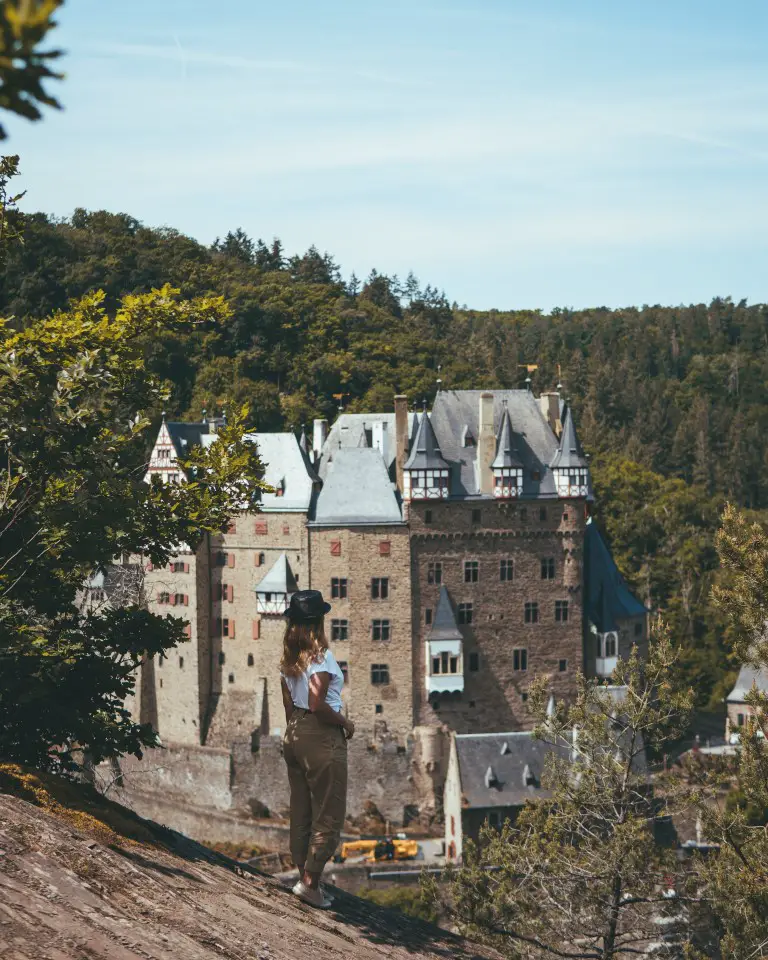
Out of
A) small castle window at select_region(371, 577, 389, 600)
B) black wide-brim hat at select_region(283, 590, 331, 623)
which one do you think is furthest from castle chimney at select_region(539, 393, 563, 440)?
black wide-brim hat at select_region(283, 590, 331, 623)

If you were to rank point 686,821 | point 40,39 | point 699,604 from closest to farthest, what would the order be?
point 40,39 < point 686,821 < point 699,604

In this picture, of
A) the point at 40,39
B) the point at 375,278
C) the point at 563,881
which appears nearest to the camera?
the point at 40,39

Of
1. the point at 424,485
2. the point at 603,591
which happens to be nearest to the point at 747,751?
the point at 424,485

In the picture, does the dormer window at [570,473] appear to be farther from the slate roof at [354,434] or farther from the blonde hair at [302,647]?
the blonde hair at [302,647]

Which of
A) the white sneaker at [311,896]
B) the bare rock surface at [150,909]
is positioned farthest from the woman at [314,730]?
the bare rock surface at [150,909]

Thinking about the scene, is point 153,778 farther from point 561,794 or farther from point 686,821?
point 561,794

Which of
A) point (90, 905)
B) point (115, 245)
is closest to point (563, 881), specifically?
point (90, 905)

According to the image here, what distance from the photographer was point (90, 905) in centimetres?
1008

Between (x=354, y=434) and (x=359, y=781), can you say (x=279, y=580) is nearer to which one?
(x=354, y=434)

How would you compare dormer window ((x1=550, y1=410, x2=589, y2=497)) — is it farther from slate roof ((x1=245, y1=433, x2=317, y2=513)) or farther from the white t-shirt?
the white t-shirt

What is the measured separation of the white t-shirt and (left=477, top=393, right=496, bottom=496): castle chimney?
168 feet

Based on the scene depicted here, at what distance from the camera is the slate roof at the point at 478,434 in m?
63.1

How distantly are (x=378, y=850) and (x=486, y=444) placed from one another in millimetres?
18981

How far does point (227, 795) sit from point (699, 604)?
37.4 m
